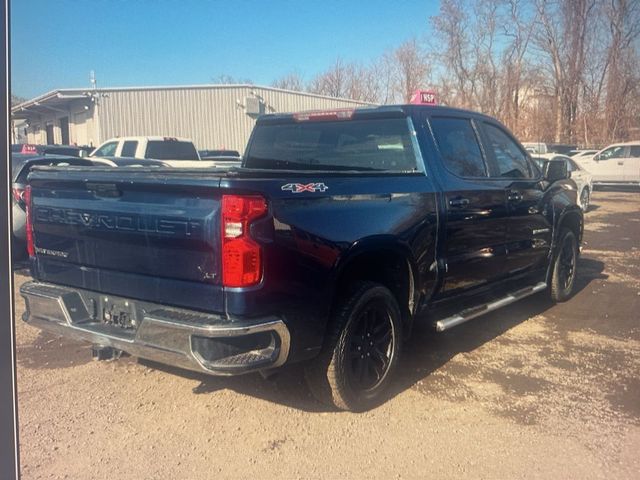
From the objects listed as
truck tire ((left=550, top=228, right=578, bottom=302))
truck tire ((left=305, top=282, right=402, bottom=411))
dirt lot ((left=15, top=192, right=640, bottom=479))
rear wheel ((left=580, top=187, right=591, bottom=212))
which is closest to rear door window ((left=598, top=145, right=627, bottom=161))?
rear wheel ((left=580, top=187, right=591, bottom=212))

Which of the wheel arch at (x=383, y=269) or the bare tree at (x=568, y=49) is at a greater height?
the bare tree at (x=568, y=49)

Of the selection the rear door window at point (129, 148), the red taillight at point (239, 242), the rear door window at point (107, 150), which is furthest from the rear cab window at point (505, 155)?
the rear door window at point (107, 150)

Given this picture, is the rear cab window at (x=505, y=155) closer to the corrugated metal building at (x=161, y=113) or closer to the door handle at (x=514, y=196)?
the door handle at (x=514, y=196)

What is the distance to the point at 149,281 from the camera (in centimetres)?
327

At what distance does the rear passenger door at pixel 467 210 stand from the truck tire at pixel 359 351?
0.68 m

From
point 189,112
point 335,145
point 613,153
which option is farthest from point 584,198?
point 189,112

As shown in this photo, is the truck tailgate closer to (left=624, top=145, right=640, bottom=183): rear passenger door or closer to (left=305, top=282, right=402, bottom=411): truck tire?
(left=305, top=282, right=402, bottom=411): truck tire

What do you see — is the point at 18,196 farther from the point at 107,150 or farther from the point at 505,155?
the point at 107,150

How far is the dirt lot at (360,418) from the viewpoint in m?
3.21

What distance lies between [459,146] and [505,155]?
837 millimetres

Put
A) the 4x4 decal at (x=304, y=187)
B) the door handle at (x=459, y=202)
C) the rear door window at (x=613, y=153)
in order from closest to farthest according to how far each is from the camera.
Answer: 1. the 4x4 decal at (x=304, y=187)
2. the door handle at (x=459, y=202)
3. the rear door window at (x=613, y=153)

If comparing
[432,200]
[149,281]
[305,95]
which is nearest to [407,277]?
[432,200]

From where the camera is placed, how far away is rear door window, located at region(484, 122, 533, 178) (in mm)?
5281

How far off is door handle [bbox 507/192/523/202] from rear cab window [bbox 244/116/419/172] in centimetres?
127
